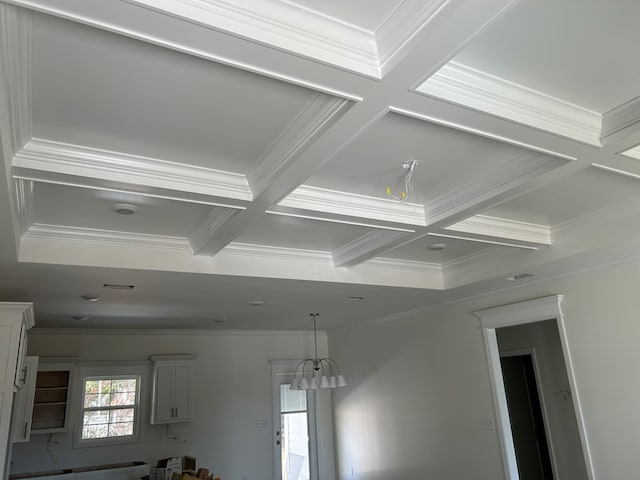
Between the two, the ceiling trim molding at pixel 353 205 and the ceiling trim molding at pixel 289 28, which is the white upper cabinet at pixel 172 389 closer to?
the ceiling trim molding at pixel 353 205

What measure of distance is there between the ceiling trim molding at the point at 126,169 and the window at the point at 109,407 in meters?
5.14

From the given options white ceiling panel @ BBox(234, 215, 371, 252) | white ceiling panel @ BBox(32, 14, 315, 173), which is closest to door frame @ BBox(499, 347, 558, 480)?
white ceiling panel @ BBox(234, 215, 371, 252)

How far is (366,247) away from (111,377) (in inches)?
185

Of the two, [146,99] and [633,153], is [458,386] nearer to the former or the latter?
[633,153]

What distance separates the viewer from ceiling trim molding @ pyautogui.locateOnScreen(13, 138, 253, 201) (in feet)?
7.68

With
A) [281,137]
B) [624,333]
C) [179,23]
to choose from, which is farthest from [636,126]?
[624,333]

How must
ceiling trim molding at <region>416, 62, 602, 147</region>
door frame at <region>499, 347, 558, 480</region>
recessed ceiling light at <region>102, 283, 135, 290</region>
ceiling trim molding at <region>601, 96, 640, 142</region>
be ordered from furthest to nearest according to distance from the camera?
1. door frame at <region>499, 347, 558, 480</region>
2. recessed ceiling light at <region>102, 283, 135, 290</region>
3. ceiling trim molding at <region>601, 96, 640, 142</region>
4. ceiling trim molding at <region>416, 62, 602, 147</region>

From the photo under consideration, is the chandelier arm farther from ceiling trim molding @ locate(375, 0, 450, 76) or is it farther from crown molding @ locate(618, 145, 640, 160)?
ceiling trim molding @ locate(375, 0, 450, 76)

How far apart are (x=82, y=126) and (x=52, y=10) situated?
90 cm

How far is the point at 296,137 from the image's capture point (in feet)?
7.48

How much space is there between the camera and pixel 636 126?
2.26m

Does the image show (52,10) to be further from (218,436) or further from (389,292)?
(218,436)

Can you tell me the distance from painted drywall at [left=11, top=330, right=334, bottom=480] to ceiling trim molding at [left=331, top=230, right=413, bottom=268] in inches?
155

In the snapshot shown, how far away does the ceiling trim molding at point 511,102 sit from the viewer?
74.9 inches
